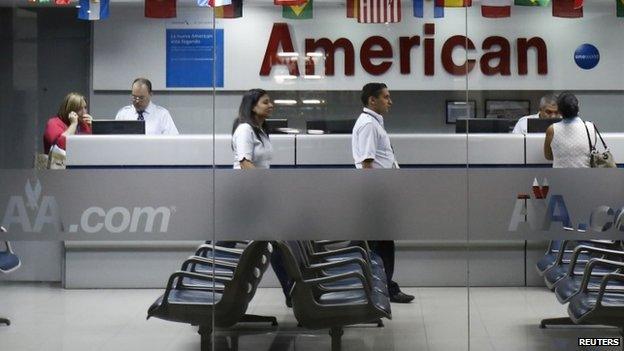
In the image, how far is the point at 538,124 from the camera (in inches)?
164

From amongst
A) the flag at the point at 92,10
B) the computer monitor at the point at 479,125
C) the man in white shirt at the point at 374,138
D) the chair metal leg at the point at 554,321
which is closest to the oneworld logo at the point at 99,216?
the flag at the point at 92,10

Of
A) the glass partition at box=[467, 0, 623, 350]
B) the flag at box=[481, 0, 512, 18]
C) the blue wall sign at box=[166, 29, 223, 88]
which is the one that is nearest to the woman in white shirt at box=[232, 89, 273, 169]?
the blue wall sign at box=[166, 29, 223, 88]

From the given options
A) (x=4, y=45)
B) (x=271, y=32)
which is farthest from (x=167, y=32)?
(x=4, y=45)

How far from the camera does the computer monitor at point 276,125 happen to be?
13.5ft

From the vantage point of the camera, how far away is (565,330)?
174 inches

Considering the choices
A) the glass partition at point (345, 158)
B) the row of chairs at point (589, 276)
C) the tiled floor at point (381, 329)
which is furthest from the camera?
the tiled floor at point (381, 329)

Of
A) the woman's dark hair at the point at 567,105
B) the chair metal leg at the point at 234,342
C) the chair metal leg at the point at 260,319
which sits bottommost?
the chair metal leg at the point at 234,342

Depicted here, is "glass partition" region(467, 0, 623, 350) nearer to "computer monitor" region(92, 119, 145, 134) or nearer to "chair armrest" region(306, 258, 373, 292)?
"chair armrest" region(306, 258, 373, 292)

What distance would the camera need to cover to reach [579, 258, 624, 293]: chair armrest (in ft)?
14.0

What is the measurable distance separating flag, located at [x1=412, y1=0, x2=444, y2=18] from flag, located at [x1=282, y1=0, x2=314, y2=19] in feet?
1.78

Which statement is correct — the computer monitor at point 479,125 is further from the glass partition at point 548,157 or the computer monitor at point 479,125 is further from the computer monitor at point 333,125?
the computer monitor at point 333,125

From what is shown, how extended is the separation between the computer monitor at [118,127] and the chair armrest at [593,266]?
2.42 metres

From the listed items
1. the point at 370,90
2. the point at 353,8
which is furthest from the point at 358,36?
the point at 370,90

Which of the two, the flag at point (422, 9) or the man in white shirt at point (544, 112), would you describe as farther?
the flag at point (422, 9)
